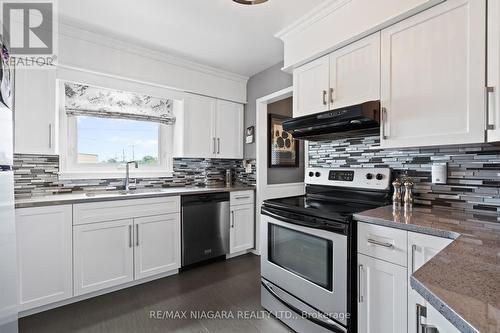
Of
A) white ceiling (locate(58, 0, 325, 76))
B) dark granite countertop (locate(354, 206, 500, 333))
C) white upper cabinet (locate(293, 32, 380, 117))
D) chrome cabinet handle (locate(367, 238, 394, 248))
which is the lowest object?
chrome cabinet handle (locate(367, 238, 394, 248))

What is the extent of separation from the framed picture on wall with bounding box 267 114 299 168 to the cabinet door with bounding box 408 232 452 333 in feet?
7.51

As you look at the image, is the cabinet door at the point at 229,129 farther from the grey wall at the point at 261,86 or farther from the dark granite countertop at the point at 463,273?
the dark granite countertop at the point at 463,273

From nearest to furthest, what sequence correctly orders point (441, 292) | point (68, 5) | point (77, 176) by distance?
point (441, 292), point (68, 5), point (77, 176)

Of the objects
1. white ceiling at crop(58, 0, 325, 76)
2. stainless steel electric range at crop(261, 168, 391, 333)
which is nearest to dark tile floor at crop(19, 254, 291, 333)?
stainless steel electric range at crop(261, 168, 391, 333)

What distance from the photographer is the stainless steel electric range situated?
4.72ft

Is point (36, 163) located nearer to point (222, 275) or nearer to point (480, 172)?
point (222, 275)

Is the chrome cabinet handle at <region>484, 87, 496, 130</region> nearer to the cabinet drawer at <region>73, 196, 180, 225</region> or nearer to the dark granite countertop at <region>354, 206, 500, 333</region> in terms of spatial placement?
the dark granite countertop at <region>354, 206, 500, 333</region>

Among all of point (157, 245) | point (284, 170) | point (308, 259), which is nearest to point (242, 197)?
point (284, 170)

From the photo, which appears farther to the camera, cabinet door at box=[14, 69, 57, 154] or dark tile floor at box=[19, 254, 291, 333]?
cabinet door at box=[14, 69, 57, 154]

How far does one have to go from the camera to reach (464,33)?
51.1 inches

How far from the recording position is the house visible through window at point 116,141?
2602mm

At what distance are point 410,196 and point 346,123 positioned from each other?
0.64m

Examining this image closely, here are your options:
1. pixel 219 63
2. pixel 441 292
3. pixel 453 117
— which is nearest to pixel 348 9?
pixel 453 117

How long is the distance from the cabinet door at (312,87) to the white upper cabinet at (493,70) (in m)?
0.93
